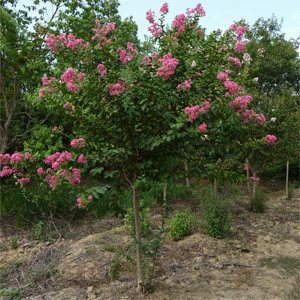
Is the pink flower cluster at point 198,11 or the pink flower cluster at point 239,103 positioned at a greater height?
the pink flower cluster at point 198,11

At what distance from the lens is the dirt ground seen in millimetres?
3465

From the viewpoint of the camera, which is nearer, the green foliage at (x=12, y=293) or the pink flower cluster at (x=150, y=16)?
the pink flower cluster at (x=150, y=16)

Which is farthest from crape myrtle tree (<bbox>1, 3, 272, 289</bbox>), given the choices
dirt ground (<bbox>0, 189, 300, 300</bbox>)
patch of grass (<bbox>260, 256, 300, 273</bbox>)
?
patch of grass (<bbox>260, 256, 300, 273</bbox>)

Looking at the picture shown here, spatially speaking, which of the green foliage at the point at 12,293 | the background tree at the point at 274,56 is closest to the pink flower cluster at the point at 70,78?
the green foliage at the point at 12,293

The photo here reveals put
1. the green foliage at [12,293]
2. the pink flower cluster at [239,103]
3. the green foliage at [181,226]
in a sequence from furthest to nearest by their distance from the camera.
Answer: the green foliage at [181,226] < the green foliage at [12,293] < the pink flower cluster at [239,103]

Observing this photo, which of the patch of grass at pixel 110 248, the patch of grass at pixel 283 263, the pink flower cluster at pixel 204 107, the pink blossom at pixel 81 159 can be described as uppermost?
the pink flower cluster at pixel 204 107

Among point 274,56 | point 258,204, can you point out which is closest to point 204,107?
point 258,204

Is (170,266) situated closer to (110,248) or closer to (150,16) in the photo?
(110,248)

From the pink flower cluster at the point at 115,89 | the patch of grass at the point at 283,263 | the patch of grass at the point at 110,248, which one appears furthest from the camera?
the patch of grass at the point at 110,248

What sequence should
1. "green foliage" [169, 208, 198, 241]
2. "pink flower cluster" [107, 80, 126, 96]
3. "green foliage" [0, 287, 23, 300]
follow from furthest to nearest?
1. "green foliage" [169, 208, 198, 241]
2. "green foliage" [0, 287, 23, 300]
3. "pink flower cluster" [107, 80, 126, 96]

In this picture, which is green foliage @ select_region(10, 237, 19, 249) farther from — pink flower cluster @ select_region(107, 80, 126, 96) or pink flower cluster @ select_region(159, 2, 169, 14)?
pink flower cluster @ select_region(159, 2, 169, 14)

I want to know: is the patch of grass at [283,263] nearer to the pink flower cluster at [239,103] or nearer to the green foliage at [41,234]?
the pink flower cluster at [239,103]

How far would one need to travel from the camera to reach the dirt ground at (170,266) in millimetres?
3465

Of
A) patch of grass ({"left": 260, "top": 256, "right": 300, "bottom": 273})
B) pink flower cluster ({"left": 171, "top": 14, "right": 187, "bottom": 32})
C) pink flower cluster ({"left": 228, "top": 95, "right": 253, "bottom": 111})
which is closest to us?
pink flower cluster ({"left": 228, "top": 95, "right": 253, "bottom": 111})
